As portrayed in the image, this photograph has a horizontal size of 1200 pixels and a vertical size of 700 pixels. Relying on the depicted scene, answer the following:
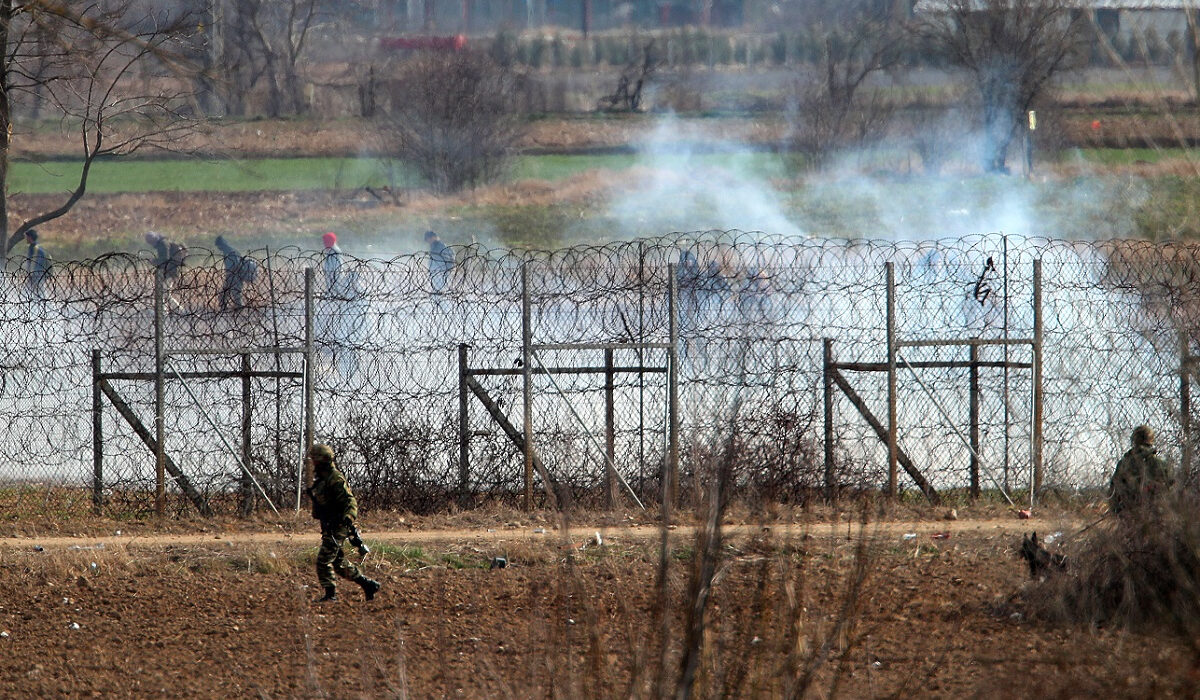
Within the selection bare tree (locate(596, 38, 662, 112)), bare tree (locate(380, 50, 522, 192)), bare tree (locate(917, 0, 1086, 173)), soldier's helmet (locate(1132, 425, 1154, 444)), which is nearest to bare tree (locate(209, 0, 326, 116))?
bare tree (locate(380, 50, 522, 192))

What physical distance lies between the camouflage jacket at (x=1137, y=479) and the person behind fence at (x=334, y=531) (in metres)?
3.84

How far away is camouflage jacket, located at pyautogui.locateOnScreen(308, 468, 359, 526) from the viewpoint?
278 inches

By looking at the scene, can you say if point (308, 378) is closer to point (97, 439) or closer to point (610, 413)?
point (97, 439)

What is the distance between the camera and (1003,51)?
93.8 feet

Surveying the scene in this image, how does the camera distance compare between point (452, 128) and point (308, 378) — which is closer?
point (308, 378)

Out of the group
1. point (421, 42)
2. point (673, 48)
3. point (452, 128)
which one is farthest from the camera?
point (673, 48)

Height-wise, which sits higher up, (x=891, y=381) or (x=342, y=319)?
(x=342, y=319)

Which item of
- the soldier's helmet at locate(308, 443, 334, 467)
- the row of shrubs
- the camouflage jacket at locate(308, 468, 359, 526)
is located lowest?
the camouflage jacket at locate(308, 468, 359, 526)

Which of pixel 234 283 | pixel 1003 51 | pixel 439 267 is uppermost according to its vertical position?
pixel 1003 51

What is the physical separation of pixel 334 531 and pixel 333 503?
16 centimetres

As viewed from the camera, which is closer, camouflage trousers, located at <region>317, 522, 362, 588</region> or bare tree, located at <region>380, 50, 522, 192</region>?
camouflage trousers, located at <region>317, 522, 362, 588</region>

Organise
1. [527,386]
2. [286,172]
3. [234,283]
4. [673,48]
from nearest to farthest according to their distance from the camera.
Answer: [527,386], [234,283], [286,172], [673,48]

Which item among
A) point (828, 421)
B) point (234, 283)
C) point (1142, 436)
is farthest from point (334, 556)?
point (1142, 436)

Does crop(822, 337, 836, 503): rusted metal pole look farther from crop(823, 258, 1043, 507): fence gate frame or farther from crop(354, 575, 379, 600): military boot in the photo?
crop(354, 575, 379, 600): military boot
